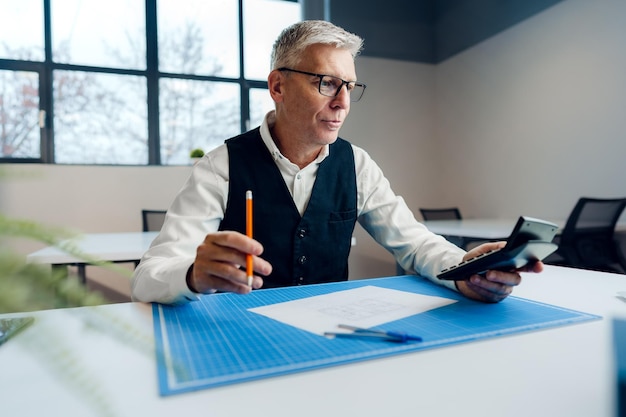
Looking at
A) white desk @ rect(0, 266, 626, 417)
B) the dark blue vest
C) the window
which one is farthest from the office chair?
the window

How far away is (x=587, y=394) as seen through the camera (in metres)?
0.56

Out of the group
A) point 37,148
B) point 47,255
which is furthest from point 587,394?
point 37,148

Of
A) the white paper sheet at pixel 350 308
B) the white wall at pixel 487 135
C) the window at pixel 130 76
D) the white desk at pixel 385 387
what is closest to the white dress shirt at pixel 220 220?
the white paper sheet at pixel 350 308

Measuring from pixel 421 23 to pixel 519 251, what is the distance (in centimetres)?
494

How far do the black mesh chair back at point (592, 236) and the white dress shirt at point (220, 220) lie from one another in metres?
1.80

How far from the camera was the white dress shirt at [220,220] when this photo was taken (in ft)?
3.20

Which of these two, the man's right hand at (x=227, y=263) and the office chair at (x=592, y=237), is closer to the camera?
the man's right hand at (x=227, y=263)

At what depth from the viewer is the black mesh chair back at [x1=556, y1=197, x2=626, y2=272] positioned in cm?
280

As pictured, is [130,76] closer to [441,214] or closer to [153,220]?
[153,220]

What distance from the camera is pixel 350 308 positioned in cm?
90

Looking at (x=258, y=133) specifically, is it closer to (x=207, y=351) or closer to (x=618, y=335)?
(x=207, y=351)

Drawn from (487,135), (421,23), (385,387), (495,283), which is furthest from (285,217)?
(421,23)

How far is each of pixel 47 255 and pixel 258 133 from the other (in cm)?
95

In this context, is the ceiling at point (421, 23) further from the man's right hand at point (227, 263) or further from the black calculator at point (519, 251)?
the man's right hand at point (227, 263)
